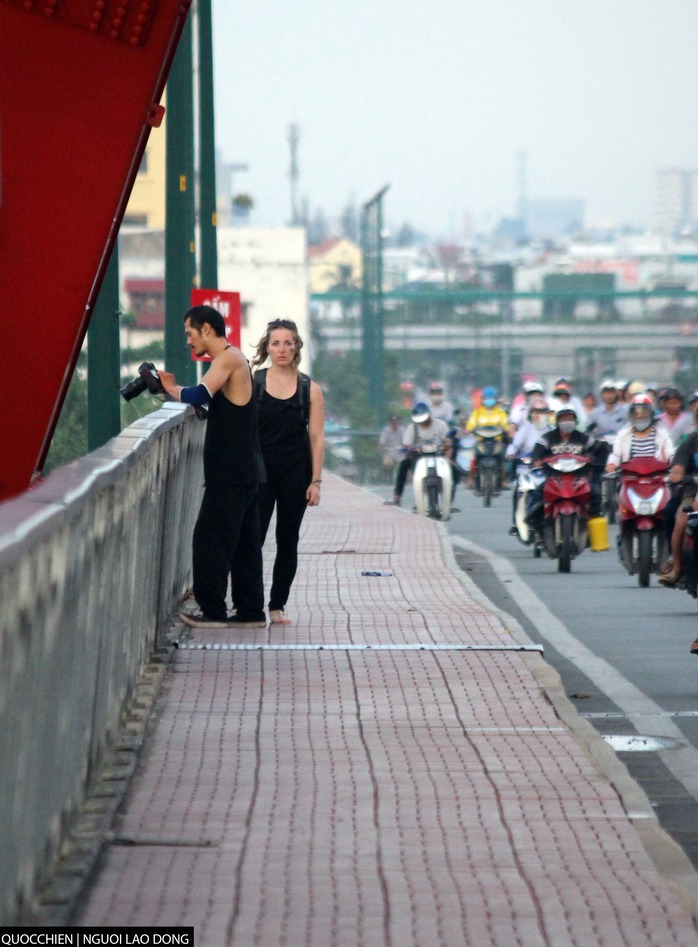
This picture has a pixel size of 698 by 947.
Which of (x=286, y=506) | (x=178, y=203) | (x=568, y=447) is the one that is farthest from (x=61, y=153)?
(x=568, y=447)

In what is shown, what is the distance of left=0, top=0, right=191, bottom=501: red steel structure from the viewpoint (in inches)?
390

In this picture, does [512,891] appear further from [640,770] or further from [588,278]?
[588,278]

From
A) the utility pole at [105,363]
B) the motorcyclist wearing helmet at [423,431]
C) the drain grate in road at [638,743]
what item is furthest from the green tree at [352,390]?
the drain grate in road at [638,743]

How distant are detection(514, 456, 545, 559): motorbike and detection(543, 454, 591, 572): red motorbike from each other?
26.7 inches

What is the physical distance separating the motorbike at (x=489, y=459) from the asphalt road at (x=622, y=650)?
970 cm

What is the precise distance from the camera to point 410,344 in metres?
100

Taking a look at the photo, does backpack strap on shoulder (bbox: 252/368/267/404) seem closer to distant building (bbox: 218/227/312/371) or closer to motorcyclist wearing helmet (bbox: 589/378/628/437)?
motorcyclist wearing helmet (bbox: 589/378/628/437)

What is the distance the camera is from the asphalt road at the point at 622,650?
7.61 m

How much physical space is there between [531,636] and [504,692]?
3498 millimetres

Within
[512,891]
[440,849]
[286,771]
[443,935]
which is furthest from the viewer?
[286,771]

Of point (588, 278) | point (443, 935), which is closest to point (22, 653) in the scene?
point (443, 935)

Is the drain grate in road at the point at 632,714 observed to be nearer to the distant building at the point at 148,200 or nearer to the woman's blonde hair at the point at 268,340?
the woman's blonde hair at the point at 268,340

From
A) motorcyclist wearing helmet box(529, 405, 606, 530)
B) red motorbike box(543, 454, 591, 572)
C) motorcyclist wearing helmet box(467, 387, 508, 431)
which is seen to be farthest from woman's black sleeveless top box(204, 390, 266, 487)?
motorcyclist wearing helmet box(467, 387, 508, 431)

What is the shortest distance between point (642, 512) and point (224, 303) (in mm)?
5196
